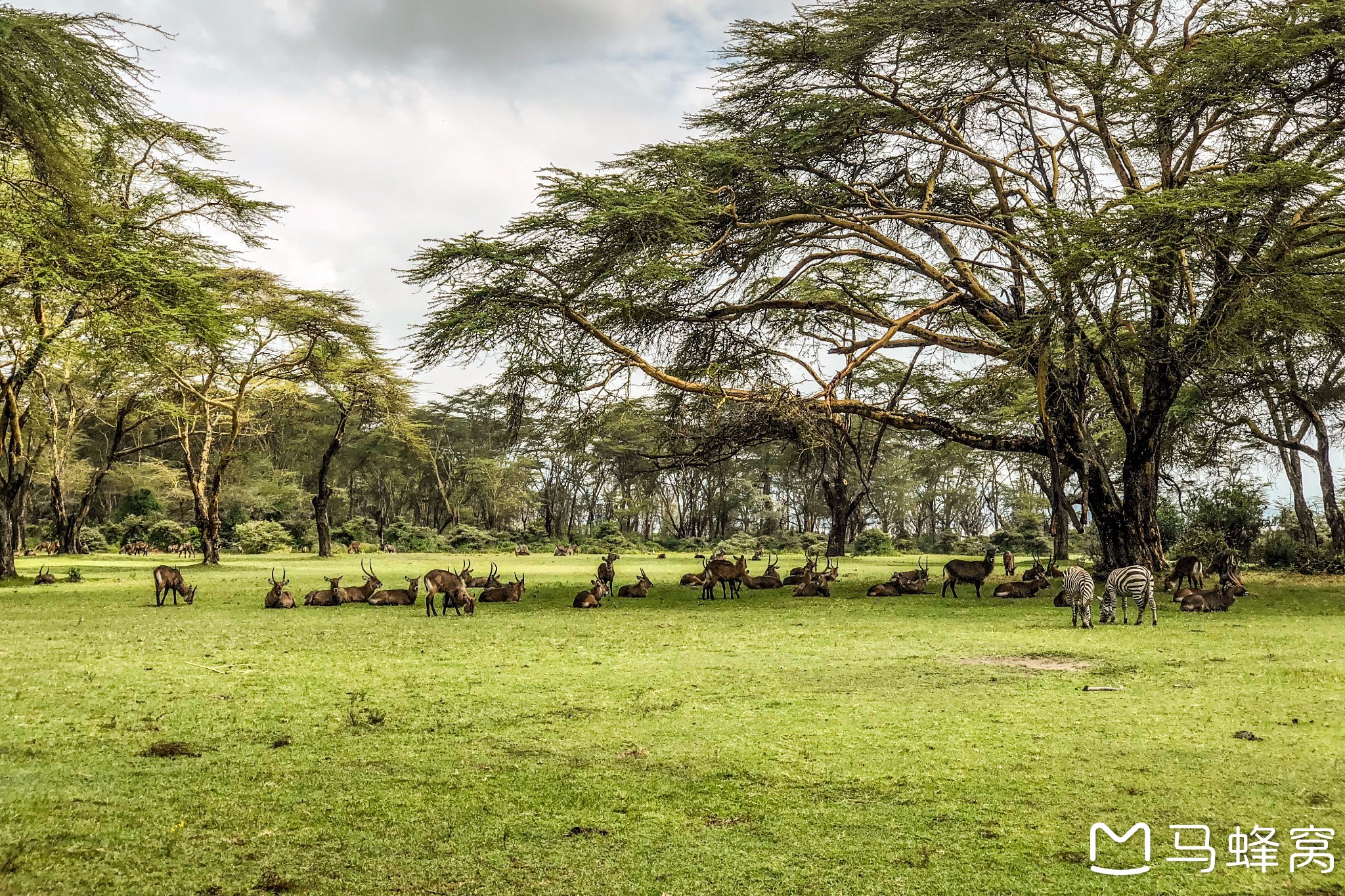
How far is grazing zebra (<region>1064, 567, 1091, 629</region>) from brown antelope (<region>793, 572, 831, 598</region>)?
5073 millimetres

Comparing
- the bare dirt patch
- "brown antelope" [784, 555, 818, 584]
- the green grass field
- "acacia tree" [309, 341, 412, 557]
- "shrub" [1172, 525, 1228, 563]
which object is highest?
"acacia tree" [309, 341, 412, 557]

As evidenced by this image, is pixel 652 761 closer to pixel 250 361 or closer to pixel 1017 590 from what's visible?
pixel 1017 590

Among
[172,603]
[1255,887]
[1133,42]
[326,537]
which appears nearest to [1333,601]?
[1133,42]

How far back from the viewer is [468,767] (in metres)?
5.10

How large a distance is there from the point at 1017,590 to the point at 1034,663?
7.49 meters

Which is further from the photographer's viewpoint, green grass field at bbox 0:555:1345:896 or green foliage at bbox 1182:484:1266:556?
green foliage at bbox 1182:484:1266:556

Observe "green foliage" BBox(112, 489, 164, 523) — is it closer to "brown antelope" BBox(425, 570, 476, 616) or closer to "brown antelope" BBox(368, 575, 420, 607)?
"brown antelope" BBox(368, 575, 420, 607)

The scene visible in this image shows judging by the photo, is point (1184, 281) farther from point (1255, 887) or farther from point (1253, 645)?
point (1255, 887)

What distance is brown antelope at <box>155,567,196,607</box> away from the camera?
13.8 m

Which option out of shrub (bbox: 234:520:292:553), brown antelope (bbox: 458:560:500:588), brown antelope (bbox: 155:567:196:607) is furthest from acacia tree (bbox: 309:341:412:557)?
brown antelope (bbox: 155:567:196:607)

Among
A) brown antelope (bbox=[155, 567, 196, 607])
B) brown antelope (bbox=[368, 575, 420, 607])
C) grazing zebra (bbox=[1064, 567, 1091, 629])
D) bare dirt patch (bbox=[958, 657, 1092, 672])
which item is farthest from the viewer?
brown antelope (bbox=[368, 575, 420, 607])

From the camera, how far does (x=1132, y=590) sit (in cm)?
1169

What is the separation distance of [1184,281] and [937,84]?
5.27m

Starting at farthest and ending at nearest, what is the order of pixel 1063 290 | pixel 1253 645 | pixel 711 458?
pixel 711 458 < pixel 1063 290 < pixel 1253 645
